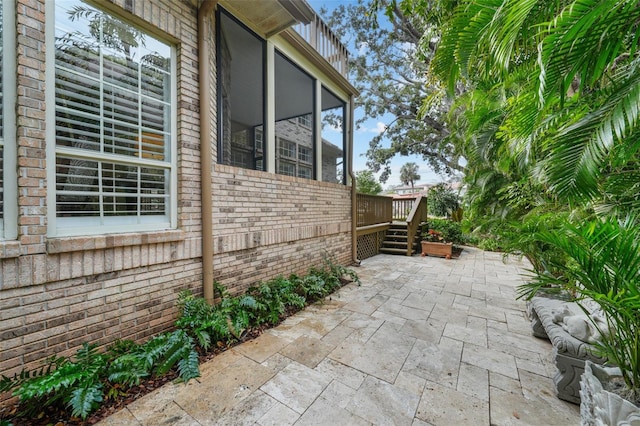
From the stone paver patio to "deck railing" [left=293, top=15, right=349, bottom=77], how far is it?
4449mm

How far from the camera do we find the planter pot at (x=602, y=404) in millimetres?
1131

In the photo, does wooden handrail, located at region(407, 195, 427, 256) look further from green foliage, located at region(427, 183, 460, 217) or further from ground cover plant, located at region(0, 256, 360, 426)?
ground cover plant, located at region(0, 256, 360, 426)

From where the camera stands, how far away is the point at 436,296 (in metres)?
3.87

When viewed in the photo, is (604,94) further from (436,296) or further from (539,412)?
(436,296)

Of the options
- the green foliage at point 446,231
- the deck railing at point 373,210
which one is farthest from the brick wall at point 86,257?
the green foliage at point 446,231

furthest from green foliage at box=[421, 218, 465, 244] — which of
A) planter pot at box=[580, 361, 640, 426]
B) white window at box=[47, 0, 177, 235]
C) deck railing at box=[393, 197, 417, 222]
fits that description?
white window at box=[47, 0, 177, 235]

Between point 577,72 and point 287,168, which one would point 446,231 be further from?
point 577,72

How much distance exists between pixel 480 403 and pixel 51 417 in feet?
9.26

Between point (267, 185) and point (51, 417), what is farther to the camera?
point (267, 185)

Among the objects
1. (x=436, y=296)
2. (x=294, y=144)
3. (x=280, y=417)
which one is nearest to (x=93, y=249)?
(x=280, y=417)

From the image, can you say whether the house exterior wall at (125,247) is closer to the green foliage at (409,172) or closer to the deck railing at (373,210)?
the deck railing at (373,210)

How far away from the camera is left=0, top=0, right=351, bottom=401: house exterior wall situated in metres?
1.67

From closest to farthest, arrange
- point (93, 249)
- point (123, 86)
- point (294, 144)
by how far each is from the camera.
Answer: point (93, 249) < point (123, 86) < point (294, 144)

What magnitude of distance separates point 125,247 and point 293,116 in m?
5.94
